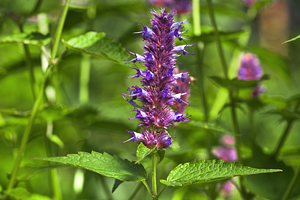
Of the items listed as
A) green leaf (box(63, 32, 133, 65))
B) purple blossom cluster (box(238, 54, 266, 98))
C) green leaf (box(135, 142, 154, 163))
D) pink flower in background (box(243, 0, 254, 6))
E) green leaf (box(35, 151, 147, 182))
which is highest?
pink flower in background (box(243, 0, 254, 6))

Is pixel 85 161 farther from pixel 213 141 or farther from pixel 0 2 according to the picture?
pixel 0 2

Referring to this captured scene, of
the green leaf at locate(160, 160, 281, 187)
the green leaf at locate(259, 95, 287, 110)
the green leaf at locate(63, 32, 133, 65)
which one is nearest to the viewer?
the green leaf at locate(160, 160, 281, 187)

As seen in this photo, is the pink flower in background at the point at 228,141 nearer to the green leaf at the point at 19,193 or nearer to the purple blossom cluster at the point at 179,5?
the purple blossom cluster at the point at 179,5

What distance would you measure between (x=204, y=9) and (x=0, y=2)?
94 cm

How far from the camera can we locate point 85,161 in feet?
2.13

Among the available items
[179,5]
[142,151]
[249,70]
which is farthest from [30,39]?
[249,70]

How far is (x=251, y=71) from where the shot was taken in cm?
140

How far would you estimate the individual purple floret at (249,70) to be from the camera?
4.54 ft

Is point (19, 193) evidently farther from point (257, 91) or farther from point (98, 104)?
point (257, 91)

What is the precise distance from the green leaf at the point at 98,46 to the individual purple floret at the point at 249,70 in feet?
2.24

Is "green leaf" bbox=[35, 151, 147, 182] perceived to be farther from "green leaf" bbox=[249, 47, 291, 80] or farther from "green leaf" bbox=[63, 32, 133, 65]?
"green leaf" bbox=[249, 47, 291, 80]

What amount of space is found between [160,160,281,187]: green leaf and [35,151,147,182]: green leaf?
6 centimetres

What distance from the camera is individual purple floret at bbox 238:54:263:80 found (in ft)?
4.54

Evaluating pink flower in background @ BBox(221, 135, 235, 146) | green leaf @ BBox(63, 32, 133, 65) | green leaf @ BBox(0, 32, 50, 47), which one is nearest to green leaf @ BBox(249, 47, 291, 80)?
pink flower in background @ BBox(221, 135, 235, 146)
